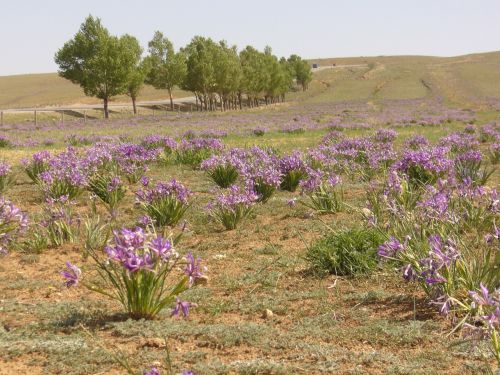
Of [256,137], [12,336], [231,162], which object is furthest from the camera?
[256,137]

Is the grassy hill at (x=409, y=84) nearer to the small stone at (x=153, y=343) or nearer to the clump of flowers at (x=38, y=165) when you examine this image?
the clump of flowers at (x=38, y=165)

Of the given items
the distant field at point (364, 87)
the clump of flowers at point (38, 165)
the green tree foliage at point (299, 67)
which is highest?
the green tree foliage at point (299, 67)

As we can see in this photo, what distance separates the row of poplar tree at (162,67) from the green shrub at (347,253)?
46.8m

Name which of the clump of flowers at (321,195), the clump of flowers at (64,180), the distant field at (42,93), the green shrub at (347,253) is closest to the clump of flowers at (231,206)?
the clump of flowers at (321,195)

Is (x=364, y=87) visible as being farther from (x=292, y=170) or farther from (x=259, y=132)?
(x=292, y=170)

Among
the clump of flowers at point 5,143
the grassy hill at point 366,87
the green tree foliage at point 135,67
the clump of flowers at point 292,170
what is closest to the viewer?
the clump of flowers at point 292,170

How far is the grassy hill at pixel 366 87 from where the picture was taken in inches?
2928

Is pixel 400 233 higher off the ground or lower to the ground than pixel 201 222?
higher

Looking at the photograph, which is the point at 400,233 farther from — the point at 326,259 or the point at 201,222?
the point at 201,222

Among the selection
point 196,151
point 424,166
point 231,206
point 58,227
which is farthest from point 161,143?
point 58,227

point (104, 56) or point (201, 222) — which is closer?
point (201, 222)

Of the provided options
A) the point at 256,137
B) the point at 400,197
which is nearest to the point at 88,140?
the point at 256,137

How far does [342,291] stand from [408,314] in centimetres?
85

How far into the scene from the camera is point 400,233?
212 inches
